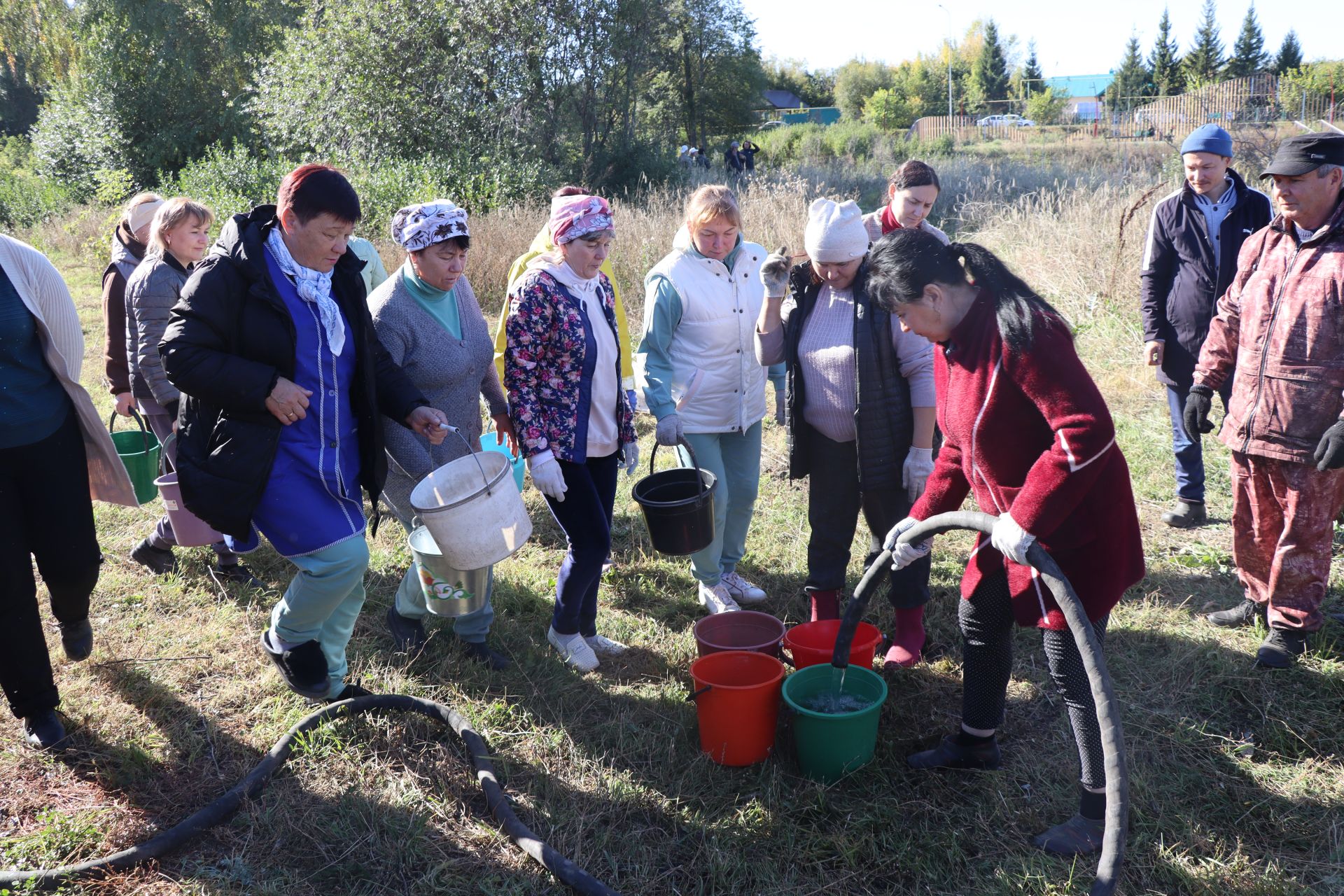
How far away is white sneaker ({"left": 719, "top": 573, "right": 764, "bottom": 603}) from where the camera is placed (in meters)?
4.38

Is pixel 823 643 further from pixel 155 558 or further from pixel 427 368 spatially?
pixel 155 558

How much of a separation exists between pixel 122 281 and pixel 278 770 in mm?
2767

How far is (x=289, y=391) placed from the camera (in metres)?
2.71

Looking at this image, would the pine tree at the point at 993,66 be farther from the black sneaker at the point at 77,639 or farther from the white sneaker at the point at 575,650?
the black sneaker at the point at 77,639

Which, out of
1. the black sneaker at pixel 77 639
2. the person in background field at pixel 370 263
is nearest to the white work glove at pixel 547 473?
the black sneaker at pixel 77 639

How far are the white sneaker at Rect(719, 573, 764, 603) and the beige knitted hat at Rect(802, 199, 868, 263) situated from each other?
1661 millimetres

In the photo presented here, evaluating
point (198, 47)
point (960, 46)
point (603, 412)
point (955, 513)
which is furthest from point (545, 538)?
point (960, 46)

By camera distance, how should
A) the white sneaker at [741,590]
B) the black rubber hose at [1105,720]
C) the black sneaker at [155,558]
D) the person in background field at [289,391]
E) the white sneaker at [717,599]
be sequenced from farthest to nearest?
1. the black sneaker at [155,558]
2. the white sneaker at [741,590]
3. the white sneaker at [717,599]
4. the person in background field at [289,391]
5. the black rubber hose at [1105,720]

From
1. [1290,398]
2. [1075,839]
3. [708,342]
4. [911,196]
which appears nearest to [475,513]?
[708,342]

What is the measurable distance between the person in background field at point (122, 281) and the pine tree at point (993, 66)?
226 feet

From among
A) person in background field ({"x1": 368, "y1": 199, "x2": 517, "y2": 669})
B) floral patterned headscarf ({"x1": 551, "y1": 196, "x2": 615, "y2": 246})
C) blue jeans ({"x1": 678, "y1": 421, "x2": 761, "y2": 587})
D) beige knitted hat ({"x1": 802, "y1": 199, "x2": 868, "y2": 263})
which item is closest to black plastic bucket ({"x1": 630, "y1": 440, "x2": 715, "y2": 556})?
blue jeans ({"x1": 678, "y1": 421, "x2": 761, "y2": 587})

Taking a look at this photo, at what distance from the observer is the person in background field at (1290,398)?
3373mm

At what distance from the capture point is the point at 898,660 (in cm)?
376

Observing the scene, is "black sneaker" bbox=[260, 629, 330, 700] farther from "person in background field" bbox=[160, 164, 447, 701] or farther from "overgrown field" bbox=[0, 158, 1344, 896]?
"overgrown field" bbox=[0, 158, 1344, 896]
